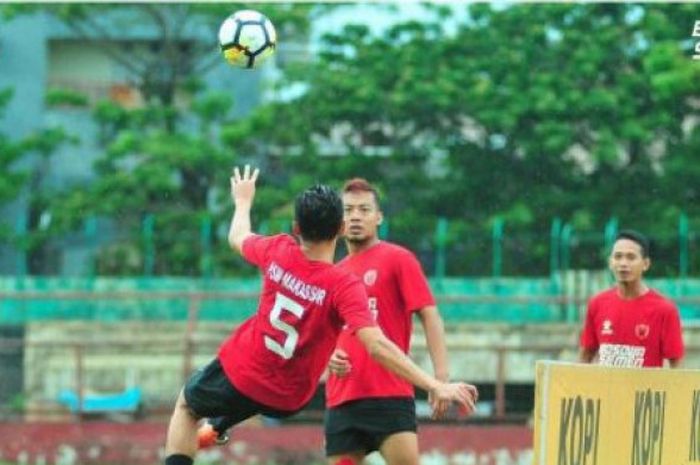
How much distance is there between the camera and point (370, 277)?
987cm

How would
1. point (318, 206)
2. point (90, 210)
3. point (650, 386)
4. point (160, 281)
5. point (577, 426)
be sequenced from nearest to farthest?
1. point (318, 206)
2. point (577, 426)
3. point (650, 386)
4. point (160, 281)
5. point (90, 210)

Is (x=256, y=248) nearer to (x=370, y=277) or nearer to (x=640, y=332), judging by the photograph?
(x=370, y=277)

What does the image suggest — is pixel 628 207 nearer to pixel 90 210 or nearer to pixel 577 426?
pixel 90 210

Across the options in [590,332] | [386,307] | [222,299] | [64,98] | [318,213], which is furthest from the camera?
[64,98]

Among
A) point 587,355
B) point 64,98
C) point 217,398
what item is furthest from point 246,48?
point 64,98

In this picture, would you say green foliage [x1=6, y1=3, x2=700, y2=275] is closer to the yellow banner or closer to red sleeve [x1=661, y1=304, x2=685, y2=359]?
red sleeve [x1=661, y1=304, x2=685, y2=359]

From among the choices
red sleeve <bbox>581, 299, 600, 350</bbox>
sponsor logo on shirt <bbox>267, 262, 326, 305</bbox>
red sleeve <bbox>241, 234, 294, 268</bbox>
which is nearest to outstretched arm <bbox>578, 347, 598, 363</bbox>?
red sleeve <bbox>581, 299, 600, 350</bbox>

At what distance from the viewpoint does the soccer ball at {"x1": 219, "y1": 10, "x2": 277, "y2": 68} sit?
1144 cm

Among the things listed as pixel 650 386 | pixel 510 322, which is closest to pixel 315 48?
pixel 510 322

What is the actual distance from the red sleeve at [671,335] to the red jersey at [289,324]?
2.97m

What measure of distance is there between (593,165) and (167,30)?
7.96 metres

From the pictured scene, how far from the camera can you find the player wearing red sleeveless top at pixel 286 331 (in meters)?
8.27

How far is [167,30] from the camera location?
107 ft

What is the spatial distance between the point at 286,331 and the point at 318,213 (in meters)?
0.57
